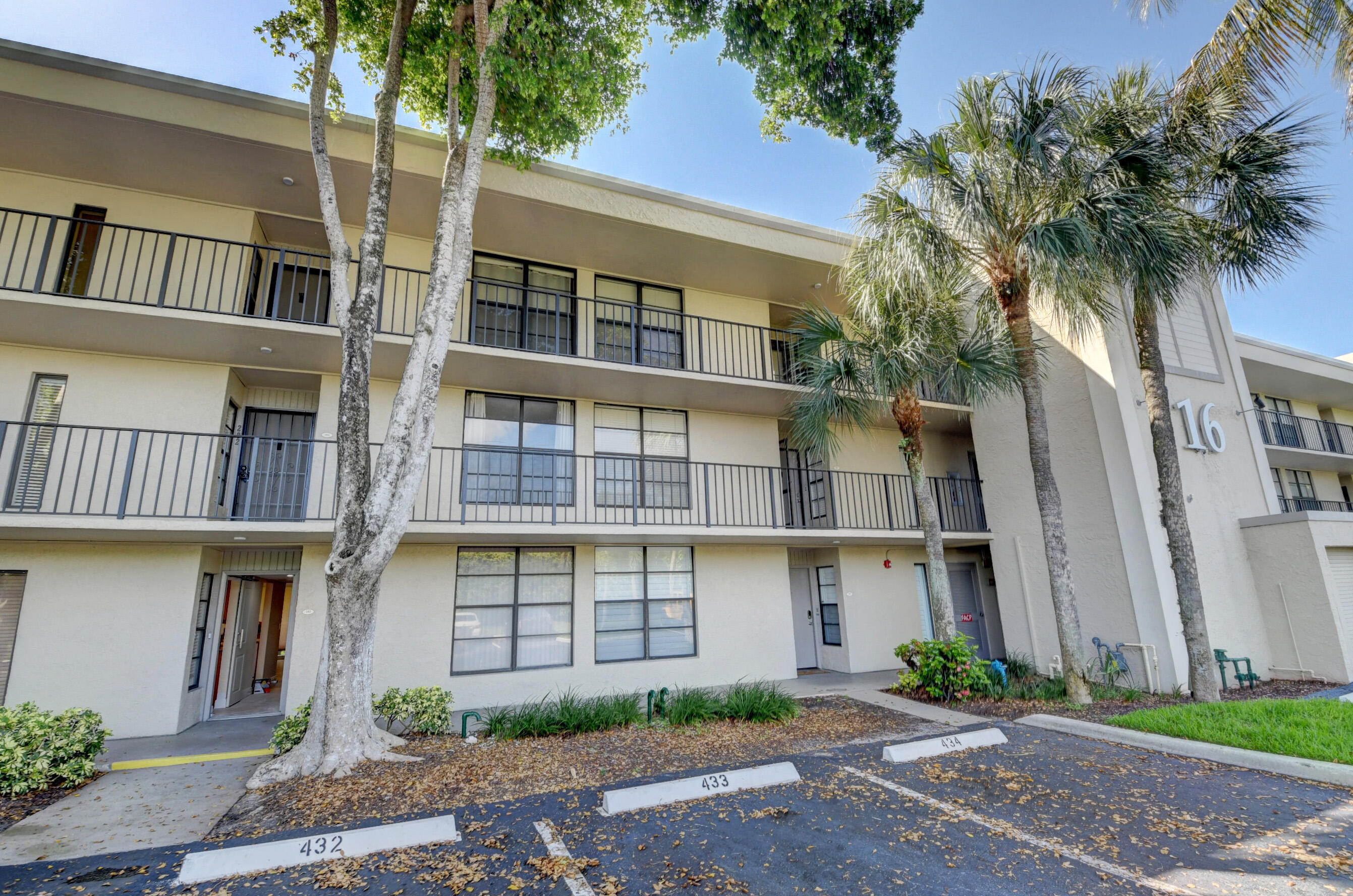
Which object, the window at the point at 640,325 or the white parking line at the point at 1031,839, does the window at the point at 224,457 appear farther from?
the white parking line at the point at 1031,839

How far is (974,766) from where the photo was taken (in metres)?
6.13

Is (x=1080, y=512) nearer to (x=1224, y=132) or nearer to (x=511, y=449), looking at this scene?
(x=1224, y=132)

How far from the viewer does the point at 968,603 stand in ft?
45.3

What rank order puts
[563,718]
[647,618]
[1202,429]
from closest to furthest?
[563,718], [647,618], [1202,429]

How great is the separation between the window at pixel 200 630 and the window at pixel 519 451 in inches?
160

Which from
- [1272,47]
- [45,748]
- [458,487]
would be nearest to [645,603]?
[458,487]

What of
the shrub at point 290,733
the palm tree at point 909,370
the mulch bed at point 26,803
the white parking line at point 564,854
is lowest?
the white parking line at point 564,854

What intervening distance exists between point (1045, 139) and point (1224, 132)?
134 inches

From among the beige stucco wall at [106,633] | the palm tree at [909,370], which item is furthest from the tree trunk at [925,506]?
the beige stucco wall at [106,633]

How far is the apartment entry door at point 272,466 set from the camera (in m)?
9.39

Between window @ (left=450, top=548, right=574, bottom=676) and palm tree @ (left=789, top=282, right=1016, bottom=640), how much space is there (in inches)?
204

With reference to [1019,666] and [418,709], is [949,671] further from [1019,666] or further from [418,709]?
[418,709]

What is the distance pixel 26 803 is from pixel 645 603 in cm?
781

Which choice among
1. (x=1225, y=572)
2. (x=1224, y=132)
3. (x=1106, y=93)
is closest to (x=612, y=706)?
(x=1225, y=572)
